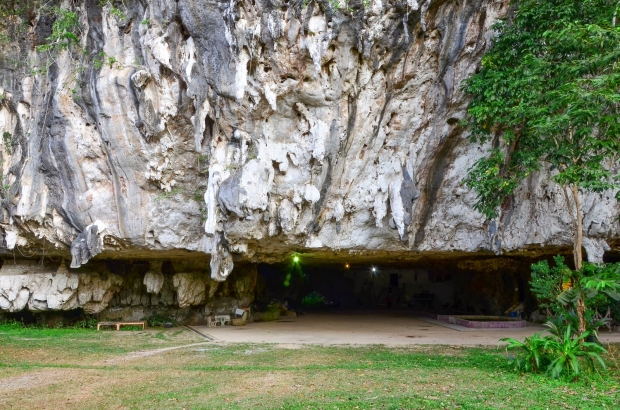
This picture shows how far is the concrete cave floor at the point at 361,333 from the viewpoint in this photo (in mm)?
11555

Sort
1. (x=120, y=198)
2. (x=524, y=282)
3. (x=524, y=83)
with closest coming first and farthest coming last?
(x=524, y=83), (x=120, y=198), (x=524, y=282)

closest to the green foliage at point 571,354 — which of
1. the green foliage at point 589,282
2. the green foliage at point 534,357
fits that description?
the green foliage at point 534,357

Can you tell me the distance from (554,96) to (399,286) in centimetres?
1634

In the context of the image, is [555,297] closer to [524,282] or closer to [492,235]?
[492,235]

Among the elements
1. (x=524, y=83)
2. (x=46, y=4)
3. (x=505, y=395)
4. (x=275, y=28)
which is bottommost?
(x=505, y=395)

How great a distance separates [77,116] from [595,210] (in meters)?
12.1

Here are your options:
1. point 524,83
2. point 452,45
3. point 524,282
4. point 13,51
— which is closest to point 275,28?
point 452,45

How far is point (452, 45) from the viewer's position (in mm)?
11430

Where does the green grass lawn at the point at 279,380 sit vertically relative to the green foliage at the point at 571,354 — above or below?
below

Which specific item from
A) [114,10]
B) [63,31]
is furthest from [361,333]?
[63,31]

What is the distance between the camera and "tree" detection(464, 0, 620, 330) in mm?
7820

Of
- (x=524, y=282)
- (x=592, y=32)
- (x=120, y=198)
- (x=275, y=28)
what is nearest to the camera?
(x=592, y=32)

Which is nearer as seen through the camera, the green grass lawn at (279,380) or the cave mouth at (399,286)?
the green grass lawn at (279,380)

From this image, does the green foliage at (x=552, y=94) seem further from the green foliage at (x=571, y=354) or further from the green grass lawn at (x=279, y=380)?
the green grass lawn at (x=279, y=380)
